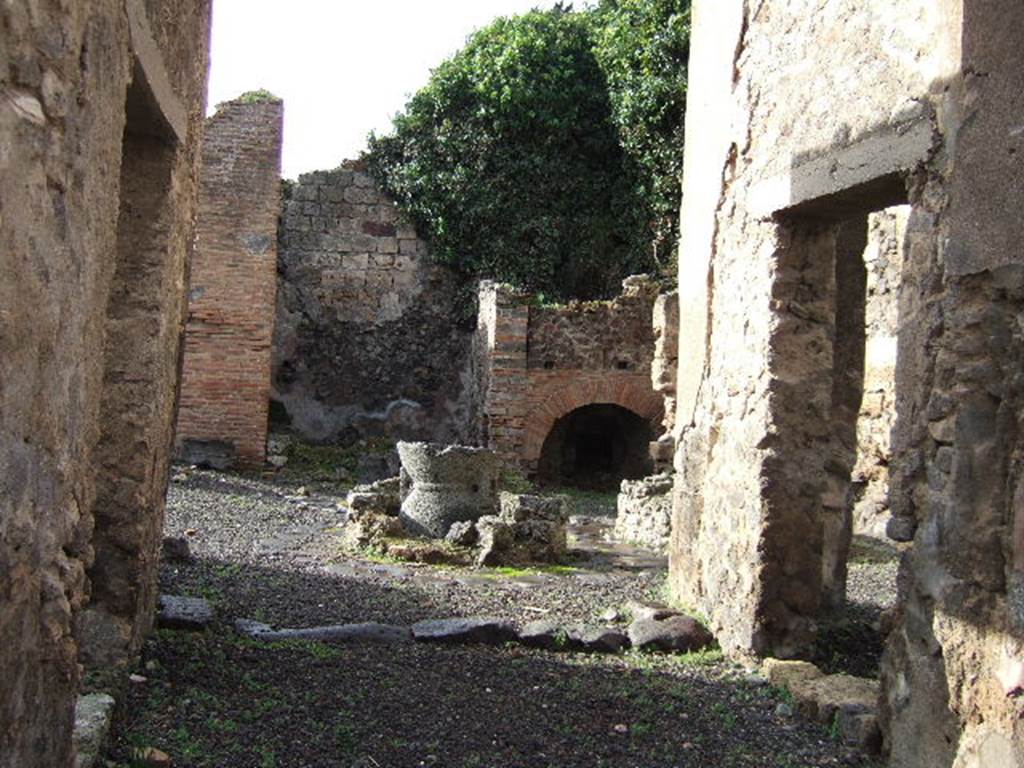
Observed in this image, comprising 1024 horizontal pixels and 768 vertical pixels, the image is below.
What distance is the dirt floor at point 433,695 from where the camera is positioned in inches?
153

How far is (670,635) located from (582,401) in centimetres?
975

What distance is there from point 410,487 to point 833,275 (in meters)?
5.53

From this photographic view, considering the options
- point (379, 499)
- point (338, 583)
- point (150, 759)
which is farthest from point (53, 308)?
point (379, 499)

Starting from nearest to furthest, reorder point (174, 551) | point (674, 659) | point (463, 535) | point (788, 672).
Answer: point (788, 672) < point (674, 659) < point (174, 551) < point (463, 535)

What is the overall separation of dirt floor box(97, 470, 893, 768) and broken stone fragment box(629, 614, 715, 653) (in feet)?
0.34

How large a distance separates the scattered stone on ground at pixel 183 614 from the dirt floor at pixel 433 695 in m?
0.10

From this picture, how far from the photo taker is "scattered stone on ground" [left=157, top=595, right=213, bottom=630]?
5216mm

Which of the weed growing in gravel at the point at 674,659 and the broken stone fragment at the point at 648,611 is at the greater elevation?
the broken stone fragment at the point at 648,611

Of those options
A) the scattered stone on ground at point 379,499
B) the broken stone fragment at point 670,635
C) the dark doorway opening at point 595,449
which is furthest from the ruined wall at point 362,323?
the broken stone fragment at point 670,635

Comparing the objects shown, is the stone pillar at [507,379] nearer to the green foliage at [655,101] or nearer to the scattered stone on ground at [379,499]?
the green foliage at [655,101]

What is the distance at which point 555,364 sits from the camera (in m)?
15.4

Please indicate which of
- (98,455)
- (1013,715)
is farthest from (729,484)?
(98,455)

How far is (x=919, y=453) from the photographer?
153 inches

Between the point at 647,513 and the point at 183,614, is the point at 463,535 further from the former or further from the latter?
the point at 183,614
